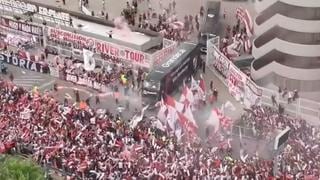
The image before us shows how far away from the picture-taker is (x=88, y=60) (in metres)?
46.4

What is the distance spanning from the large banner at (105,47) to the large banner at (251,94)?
6.84m

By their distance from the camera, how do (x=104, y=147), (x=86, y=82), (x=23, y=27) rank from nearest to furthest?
(x=104, y=147)
(x=86, y=82)
(x=23, y=27)

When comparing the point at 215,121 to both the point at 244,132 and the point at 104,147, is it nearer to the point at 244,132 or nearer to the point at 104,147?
the point at 244,132

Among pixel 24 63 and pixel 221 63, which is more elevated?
pixel 221 63

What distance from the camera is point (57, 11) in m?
51.8

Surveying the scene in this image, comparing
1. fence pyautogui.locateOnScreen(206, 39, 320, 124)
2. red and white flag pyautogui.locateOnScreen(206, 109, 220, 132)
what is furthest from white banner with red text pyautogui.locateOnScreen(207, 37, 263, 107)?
red and white flag pyautogui.locateOnScreen(206, 109, 220, 132)

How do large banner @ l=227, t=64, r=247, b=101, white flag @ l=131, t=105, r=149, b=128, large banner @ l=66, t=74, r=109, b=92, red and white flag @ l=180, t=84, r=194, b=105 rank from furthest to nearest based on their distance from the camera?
large banner @ l=66, t=74, r=109, b=92
large banner @ l=227, t=64, r=247, b=101
white flag @ l=131, t=105, r=149, b=128
red and white flag @ l=180, t=84, r=194, b=105

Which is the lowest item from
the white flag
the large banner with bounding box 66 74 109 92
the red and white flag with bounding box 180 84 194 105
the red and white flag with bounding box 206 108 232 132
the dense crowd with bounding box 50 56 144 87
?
the large banner with bounding box 66 74 109 92

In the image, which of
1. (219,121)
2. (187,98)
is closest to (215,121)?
(219,121)

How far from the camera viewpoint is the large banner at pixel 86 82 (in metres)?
45.2

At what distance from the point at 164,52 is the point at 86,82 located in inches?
202

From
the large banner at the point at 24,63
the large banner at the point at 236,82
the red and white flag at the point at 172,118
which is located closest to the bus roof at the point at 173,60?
the large banner at the point at 236,82

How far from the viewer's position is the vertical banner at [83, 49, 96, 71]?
46344 millimetres

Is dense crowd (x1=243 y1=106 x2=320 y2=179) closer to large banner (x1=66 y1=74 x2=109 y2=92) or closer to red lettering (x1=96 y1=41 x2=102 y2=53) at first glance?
large banner (x1=66 y1=74 x2=109 y2=92)
